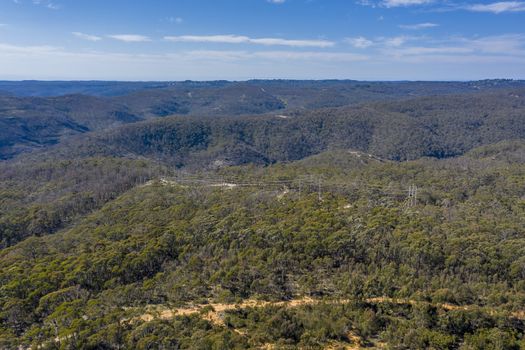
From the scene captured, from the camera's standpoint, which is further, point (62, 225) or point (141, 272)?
point (62, 225)

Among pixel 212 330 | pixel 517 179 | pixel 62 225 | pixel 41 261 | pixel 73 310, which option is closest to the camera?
pixel 212 330

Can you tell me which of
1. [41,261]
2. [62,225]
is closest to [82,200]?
[62,225]

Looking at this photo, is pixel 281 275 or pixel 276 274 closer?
pixel 281 275

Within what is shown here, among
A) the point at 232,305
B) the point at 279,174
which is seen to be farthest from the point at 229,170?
the point at 232,305

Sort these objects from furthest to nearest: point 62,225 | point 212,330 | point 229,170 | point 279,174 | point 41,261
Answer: point 229,170
point 279,174
point 62,225
point 41,261
point 212,330

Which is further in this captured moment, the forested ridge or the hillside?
the hillside

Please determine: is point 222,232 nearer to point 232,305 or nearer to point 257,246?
point 257,246

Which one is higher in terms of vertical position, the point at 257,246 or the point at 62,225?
the point at 257,246

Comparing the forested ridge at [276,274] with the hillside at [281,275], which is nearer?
the forested ridge at [276,274]

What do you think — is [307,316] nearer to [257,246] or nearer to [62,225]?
[257,246]
